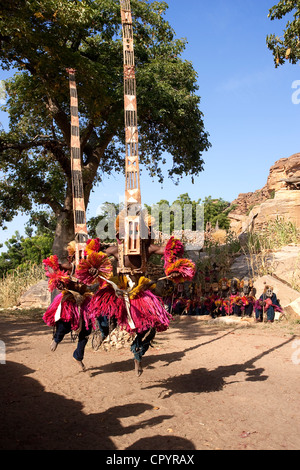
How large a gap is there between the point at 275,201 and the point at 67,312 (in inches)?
497

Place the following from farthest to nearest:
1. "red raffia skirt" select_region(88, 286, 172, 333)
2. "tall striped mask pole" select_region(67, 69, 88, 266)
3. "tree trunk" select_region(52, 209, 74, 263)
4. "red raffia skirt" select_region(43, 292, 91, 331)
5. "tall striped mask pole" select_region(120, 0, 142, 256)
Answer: "tree trunk" select_region(52, 209, 74, 263)
"tall striped mask pole" select_region(67, 69, 88, 266)
"red raffia skirt" select_region(43, 292, 91, 331)
"tall striped mask pole" select_region(120, 0, 142, 256)
"red raffia skirt" select_region(88, 286, 172, 333)

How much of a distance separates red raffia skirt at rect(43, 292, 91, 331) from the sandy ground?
0.63 metres

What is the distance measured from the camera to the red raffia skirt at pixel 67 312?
487cm

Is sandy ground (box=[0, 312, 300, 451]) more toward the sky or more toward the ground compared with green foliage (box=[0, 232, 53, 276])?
more toward the ground

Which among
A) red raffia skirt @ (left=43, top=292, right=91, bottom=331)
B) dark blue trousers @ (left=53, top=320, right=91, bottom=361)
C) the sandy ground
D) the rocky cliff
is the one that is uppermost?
the rocky cliff

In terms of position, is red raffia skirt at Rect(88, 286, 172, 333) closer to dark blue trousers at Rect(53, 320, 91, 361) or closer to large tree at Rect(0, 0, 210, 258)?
dark blue trousers at Rect(53, 320, 91, 361)

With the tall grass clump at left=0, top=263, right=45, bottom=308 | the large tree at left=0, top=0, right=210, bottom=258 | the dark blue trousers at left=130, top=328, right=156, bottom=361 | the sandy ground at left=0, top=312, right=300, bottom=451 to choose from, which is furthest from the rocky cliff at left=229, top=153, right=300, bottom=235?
the dark blue trousers at left=130, top=328, right=156, bottom=361

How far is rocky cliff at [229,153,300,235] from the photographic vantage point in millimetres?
15133

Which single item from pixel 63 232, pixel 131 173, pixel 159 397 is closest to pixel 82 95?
pixel 63 232

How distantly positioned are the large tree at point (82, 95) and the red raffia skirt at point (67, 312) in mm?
6012

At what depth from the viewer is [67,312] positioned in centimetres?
488

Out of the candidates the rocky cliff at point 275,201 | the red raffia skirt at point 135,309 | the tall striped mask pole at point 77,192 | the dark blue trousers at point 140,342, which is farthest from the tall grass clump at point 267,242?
the red raffia skirt at point 135,309

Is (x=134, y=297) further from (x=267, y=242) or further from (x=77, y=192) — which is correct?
(x=267, y=242)

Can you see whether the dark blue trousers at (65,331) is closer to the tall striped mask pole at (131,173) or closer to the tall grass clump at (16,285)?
the tall striped mask pole at (131,173)
